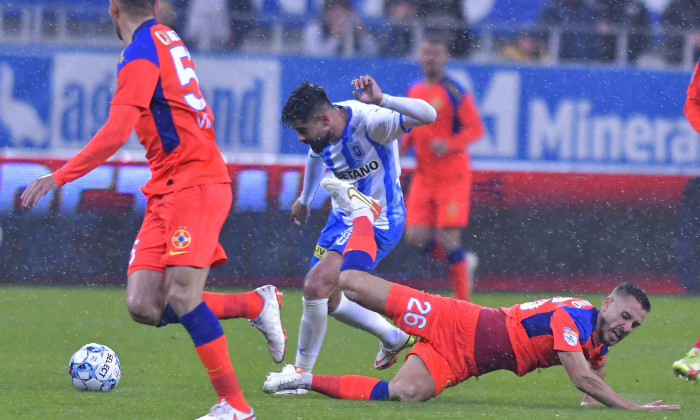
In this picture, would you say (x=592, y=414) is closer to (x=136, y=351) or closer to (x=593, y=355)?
(x=593, y=355)

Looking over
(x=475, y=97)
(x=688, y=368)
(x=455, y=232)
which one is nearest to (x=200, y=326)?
(x=688, y=368)

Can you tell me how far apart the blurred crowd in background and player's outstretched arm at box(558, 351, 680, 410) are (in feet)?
23.7

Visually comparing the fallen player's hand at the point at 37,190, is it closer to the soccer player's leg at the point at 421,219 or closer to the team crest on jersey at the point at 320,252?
the team crest on jersey at the point at 320,252

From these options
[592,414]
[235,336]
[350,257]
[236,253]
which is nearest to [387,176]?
[350,257]

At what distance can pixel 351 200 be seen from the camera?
18.5 ft

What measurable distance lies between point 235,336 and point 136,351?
1.03 meters

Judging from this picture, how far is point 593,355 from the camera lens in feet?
16.6

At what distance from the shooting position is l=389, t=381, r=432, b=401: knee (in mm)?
5047

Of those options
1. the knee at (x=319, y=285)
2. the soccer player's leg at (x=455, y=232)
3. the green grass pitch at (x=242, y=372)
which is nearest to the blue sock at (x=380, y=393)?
the green grass pitch at (x=242, y=372)

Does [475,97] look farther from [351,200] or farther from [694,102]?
[351,200]

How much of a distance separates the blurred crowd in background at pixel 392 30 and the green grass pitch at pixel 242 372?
131 inches

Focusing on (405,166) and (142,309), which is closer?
(142,309)

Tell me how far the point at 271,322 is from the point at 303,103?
3.60ft

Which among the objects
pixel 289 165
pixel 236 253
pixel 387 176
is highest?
pixel 387 176
